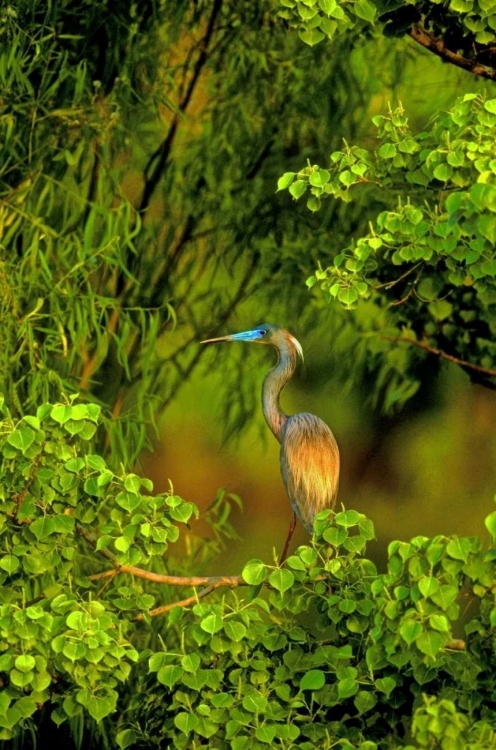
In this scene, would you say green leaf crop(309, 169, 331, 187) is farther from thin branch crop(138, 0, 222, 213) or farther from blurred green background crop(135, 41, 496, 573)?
thin branch crop(138, 0, 222, 213)

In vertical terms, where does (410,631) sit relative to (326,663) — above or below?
above

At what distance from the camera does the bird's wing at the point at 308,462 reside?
407 centimetres

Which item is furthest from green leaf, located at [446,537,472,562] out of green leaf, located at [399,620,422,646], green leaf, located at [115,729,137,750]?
green leaf, located at [115,729,137,750]

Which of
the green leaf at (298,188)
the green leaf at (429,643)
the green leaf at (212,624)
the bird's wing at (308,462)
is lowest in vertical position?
the bird's wing at (308,462)

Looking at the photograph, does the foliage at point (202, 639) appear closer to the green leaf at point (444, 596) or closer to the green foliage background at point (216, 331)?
the green foliage background at point (216, 331)

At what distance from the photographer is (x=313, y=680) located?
2932 mm

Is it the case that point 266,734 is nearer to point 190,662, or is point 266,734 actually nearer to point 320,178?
point 190,662

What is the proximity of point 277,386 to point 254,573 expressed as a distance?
49.6 inches

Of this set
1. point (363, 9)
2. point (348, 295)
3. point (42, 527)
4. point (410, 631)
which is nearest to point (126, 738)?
point (42, 527)

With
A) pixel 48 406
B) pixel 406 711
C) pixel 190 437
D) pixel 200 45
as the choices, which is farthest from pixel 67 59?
pixel 406 711

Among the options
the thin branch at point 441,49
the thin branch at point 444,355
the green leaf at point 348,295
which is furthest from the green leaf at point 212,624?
the thin branch at point 444,355

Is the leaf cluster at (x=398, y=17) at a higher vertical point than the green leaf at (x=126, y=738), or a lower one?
higher

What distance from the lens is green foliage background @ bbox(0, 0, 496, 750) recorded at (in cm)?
288

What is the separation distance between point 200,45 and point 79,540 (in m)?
1.75
